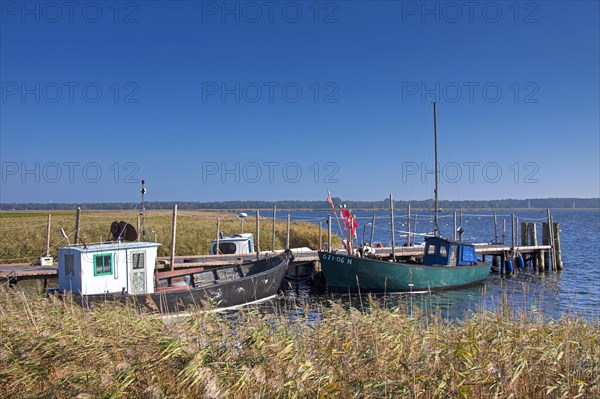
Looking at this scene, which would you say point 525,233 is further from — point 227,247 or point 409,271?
point 227,247

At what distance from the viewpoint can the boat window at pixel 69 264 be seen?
54.4 ft

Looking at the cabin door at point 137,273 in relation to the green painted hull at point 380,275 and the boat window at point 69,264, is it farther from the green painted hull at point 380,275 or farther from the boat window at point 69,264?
the green painted hull at point 380,275

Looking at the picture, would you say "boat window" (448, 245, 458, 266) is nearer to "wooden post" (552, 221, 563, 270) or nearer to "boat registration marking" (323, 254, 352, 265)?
"boat registration marking" (323, 254, 352, 265)

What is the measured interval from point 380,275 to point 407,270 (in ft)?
4.14

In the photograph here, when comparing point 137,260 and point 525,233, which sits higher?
point 137,260

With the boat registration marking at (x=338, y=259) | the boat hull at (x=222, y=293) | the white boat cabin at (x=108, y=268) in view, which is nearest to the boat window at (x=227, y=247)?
the boat hull at (x=222, y=293)

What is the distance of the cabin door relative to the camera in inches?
675

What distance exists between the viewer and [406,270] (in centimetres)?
2361

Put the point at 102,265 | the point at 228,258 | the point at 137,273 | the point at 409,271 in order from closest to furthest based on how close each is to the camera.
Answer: the point at 102,265 < the point at 137,273 < the point at 409,271 < the point at 228,258

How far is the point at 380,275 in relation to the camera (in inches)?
929

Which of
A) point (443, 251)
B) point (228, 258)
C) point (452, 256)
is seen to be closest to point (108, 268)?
point (228, 258)

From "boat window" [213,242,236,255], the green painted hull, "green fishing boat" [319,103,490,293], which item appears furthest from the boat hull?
"boat window" [213,242,236,255]

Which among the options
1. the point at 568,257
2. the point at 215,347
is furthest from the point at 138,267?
the point at 568,257

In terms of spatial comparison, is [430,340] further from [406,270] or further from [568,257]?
[568,257]
